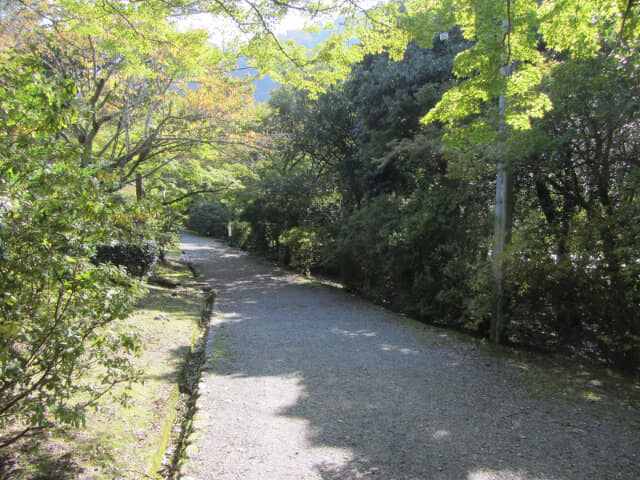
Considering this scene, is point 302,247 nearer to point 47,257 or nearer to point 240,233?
point 240,233

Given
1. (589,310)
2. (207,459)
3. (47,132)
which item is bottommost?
(207,459)

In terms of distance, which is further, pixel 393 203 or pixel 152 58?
pixel 393 203

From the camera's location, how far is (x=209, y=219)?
37.0m

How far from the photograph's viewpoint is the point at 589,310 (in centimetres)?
557

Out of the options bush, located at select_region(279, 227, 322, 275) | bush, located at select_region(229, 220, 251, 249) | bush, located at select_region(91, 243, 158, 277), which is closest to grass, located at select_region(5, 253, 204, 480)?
bush, located at select_region(91, 243, 158, 277)

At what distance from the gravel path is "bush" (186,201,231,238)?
29115 mm

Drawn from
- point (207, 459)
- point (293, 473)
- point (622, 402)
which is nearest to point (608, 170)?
point (622, 402)

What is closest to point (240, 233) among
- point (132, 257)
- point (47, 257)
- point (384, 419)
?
point (132, 257)

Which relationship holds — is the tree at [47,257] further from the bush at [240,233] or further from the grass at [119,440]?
the bush at [240,233]

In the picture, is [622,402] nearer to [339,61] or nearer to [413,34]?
[413,34]

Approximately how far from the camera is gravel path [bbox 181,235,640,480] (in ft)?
10.4

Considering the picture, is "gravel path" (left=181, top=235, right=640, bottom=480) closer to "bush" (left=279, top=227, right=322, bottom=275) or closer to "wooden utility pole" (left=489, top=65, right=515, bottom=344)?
"wooden utility pole" (left=489, top=65, right=515, bottom=344)

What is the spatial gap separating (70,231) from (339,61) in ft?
17.0

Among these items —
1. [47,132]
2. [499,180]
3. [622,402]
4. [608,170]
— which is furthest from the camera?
[499,180]
